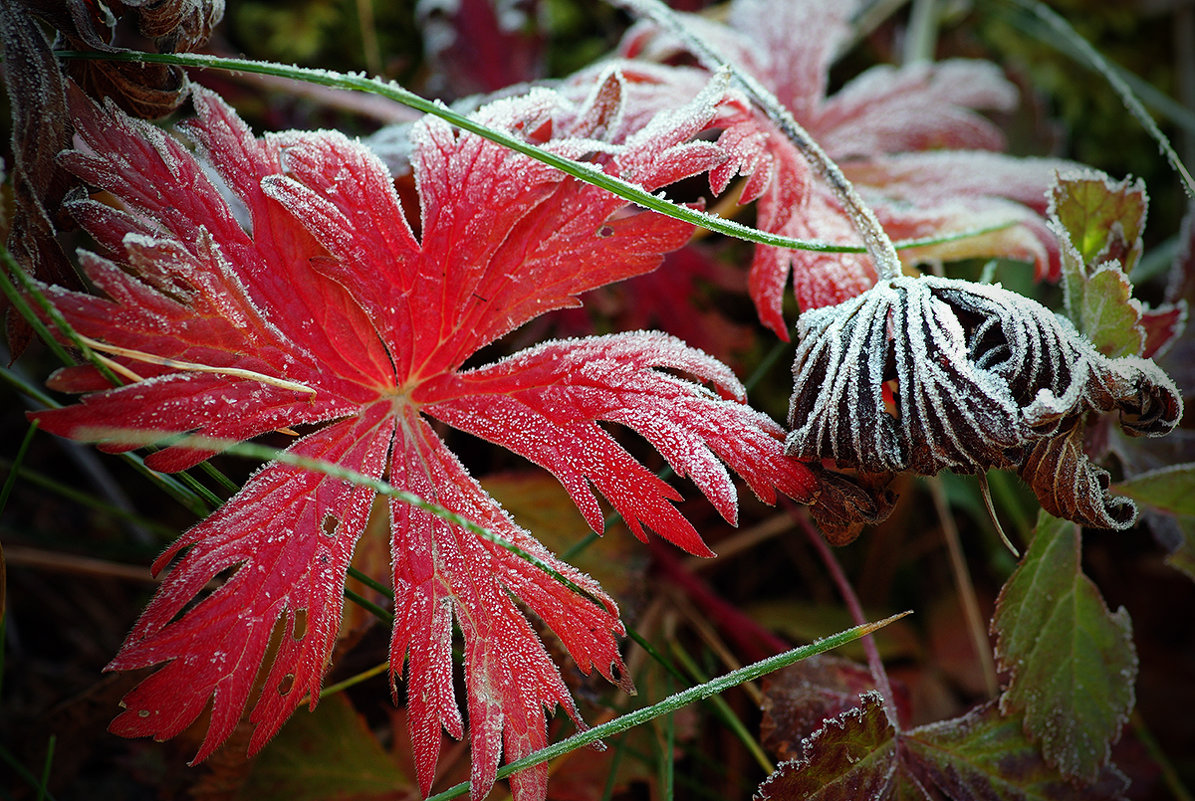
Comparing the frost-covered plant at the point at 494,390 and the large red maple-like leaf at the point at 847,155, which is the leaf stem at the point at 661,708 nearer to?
the frost-covered plant at the point at 494,390

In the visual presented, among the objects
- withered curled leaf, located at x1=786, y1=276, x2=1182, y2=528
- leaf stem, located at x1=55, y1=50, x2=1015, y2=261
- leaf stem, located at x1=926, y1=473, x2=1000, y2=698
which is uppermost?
leaf stem, located at x1=55, y1=50, x2=1015, y2=261

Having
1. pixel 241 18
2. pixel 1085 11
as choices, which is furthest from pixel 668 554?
pixel 1085 11

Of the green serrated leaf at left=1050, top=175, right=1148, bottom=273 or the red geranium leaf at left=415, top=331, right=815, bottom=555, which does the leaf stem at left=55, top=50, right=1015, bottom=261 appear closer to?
the red geranium leaf at left=415, top=331, right=815, bottom=555

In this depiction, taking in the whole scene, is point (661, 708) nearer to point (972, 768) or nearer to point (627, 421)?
point (627, 421)

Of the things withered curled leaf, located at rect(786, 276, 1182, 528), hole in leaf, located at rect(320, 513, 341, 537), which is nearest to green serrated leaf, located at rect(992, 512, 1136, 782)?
withered curled leaf, located at rect(786, 276, 1182, 528)

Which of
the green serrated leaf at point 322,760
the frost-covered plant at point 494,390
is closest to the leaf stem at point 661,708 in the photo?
the frost-covered plant at point 494,390

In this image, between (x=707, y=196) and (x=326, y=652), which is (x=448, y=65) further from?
(x=326, y=652)
